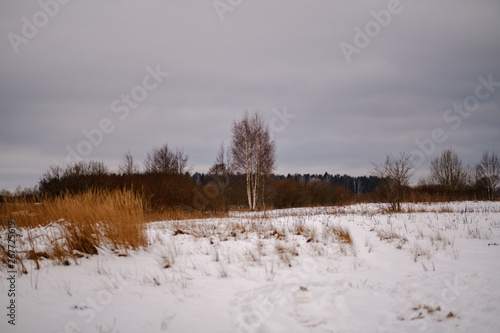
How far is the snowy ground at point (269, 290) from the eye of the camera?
3066 millimetres

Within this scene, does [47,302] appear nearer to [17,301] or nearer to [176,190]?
[17,301]

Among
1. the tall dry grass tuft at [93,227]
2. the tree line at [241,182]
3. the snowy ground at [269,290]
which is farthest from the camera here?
the tree line at [241,182]

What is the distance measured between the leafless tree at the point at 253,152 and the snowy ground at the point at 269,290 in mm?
18550

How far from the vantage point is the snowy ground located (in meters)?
3.07

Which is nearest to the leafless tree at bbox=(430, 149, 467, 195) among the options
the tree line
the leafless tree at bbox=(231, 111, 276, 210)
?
the tree line

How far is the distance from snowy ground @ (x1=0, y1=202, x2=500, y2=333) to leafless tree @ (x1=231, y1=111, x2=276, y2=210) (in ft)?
60.9

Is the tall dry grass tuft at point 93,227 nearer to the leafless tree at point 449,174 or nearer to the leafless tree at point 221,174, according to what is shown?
the leafless tree at point 221,174

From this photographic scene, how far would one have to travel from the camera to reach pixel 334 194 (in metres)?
47.1

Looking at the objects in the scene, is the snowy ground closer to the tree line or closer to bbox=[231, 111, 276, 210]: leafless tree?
the tree line

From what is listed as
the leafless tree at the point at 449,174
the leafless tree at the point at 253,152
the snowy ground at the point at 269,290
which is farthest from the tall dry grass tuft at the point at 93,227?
the leafless tree at the point at 449,174

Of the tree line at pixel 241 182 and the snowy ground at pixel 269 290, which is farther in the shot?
the tree line at pixel 241 182

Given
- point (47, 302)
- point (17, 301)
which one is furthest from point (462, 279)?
point (17, 301)

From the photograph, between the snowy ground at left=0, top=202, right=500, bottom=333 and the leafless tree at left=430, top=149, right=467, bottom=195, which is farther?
the leafless tree at left=430, top=149, right=467, bottom=195

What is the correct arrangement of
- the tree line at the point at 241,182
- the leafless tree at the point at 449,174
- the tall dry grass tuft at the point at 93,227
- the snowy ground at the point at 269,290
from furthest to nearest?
the leafless tree at the point at 449,174 → the tree line at the point at 241,182 → the tall dry grass tuft at the point at 93,227 → the snowy ground at the point at 269,290
